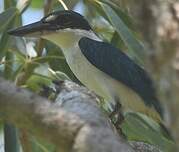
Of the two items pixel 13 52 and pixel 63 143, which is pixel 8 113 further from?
pixel 13 52

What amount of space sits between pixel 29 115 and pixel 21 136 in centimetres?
163

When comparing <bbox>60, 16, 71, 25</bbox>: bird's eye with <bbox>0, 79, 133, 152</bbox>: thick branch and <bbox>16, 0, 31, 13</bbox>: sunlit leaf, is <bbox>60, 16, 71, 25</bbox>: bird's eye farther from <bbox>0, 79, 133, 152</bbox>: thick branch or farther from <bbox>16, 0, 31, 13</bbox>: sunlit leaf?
<bbox>0, 79, 133, 152</bbox>: thick branch

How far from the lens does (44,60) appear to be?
8.93 ft

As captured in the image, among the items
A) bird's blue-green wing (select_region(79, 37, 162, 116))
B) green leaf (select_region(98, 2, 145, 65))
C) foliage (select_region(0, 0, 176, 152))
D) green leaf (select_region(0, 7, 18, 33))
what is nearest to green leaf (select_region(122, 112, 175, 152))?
foliage (select_region(0, 0, 176, 152))

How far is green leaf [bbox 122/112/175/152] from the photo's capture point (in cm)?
249

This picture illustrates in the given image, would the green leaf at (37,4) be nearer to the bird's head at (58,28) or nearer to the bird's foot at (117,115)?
the bird's head at (58,28)

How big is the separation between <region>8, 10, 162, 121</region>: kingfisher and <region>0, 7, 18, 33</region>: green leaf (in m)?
0.06

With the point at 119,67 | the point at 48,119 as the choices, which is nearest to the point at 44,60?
the point at 119,67

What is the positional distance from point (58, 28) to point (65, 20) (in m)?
0.05

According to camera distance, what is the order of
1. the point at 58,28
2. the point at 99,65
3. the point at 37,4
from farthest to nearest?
the point at 37,4 < the point at 58,28 < the point at 99,65

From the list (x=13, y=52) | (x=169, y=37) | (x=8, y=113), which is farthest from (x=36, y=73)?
(x=169, y=37)

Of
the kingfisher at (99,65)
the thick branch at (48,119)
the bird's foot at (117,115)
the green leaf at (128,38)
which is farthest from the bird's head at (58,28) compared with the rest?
the thick branch at (48,119)

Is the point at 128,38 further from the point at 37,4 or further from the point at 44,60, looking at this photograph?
the point at 37,4

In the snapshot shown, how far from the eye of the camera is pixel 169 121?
1.92 feet
